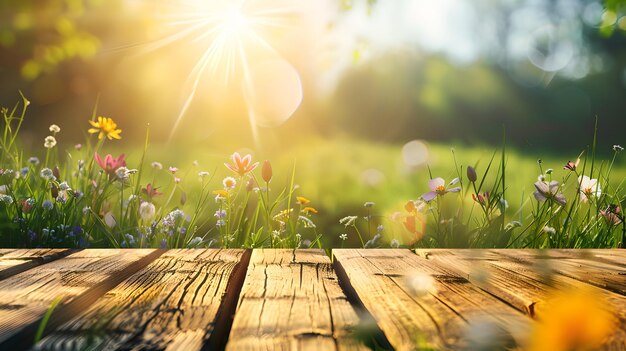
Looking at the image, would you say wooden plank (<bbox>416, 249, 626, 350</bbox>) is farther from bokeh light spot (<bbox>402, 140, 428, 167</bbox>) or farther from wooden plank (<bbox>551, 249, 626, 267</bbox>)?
bokeh light spot (<bbox>402, 140, 428, 167</bbox>)

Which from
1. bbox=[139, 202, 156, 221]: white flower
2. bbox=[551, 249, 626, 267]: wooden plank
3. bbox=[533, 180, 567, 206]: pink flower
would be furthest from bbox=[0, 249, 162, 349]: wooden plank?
bbox=[533, 180, 567, 206]: pink flower

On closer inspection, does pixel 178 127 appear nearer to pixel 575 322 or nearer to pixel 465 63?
pixel 465 63

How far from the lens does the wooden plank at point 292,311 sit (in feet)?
3.02

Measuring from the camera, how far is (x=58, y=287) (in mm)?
1283

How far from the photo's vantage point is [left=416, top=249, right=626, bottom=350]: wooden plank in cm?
109

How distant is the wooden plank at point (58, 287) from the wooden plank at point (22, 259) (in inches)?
1.5

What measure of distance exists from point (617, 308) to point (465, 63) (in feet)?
39.6

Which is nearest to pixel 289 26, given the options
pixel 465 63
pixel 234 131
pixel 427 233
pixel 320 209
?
pixel 320 209

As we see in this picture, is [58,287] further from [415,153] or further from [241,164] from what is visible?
[415,153]

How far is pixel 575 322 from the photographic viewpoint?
0.44 m

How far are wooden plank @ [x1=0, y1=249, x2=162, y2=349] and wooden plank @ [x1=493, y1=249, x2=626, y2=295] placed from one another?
941 mm

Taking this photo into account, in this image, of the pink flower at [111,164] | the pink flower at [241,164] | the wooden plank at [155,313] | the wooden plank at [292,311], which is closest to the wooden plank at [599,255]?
the wooden plank at [292,311]

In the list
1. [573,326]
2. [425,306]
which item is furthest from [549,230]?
[573,326]

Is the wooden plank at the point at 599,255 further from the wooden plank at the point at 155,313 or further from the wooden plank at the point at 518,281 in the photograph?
the wooden plank at the point at 155,313
